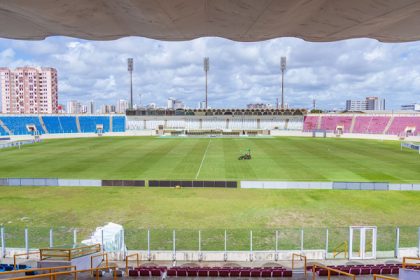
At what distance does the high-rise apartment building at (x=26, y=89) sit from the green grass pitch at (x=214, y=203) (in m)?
139

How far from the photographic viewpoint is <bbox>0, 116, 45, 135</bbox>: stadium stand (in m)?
76.8

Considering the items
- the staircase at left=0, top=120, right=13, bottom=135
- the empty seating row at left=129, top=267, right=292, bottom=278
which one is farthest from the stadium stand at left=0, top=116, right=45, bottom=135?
the empty seating row at left=129, top=267, right=292, bottom=278

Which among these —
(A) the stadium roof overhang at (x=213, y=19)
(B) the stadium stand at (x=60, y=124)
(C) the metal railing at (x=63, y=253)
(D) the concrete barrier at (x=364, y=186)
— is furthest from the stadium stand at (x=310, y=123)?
(A) the stadium roof overhang at (x=213, y=19)

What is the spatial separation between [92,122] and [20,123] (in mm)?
17948

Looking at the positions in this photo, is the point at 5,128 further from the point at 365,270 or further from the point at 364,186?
Answer: the point at 365,270

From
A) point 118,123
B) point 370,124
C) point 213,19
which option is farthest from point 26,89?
point 213,19

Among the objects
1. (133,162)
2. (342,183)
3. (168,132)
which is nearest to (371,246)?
(342,183)

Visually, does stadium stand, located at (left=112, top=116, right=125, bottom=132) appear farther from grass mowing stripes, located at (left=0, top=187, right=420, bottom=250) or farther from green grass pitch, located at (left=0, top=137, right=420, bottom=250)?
grass mowing stripes, located at (left=0, top=187, right=420, bottom=250)

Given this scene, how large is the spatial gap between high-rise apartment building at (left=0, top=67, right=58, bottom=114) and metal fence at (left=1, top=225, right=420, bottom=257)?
166 meters

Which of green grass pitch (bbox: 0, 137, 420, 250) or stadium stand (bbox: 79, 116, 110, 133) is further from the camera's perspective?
stadium stand (bbox: 79, 116, 110, 133)

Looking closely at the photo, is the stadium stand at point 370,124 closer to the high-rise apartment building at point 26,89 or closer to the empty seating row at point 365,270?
the empty seating row at point 365,270

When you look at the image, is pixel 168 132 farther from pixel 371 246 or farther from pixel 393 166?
pixel 371 246

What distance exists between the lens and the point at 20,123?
3135 inches

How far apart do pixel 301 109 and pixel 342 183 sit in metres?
76.0
